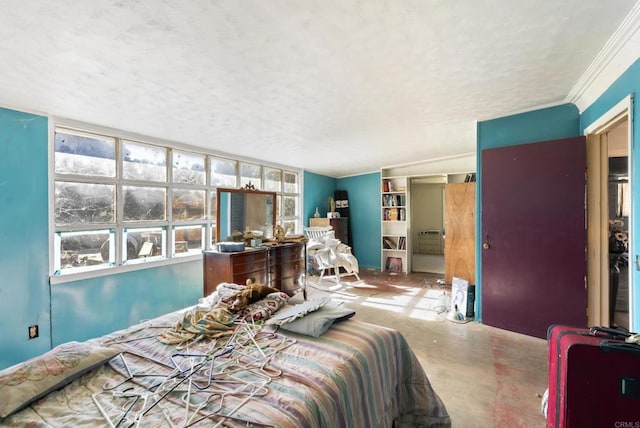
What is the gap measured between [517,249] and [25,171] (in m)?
4.64

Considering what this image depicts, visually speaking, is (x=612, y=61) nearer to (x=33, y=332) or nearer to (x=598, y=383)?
(x=598, y=383)

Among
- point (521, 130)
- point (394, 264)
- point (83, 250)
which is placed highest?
point (521, 130)

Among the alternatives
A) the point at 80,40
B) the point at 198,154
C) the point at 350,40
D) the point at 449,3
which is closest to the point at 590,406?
the point at 449,3

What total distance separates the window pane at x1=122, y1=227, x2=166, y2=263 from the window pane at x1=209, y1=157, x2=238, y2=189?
1037 mm

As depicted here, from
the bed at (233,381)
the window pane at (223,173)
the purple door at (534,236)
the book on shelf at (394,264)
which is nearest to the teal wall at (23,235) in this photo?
the bed at (233,381)

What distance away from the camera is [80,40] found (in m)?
1.48

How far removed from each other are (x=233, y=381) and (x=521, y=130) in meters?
3.52

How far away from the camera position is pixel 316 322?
148cm

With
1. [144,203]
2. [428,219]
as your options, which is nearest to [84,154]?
[144,203]

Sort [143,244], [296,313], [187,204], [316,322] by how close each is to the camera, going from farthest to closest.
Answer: [187,204] < [143,244] < [296,313] < [316,322]

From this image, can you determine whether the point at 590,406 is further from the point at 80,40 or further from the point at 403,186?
the point at 403,186

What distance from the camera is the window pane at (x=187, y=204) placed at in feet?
11.7

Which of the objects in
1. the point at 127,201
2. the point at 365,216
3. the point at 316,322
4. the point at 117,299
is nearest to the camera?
the point at 316,322

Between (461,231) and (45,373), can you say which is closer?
(45,373)
